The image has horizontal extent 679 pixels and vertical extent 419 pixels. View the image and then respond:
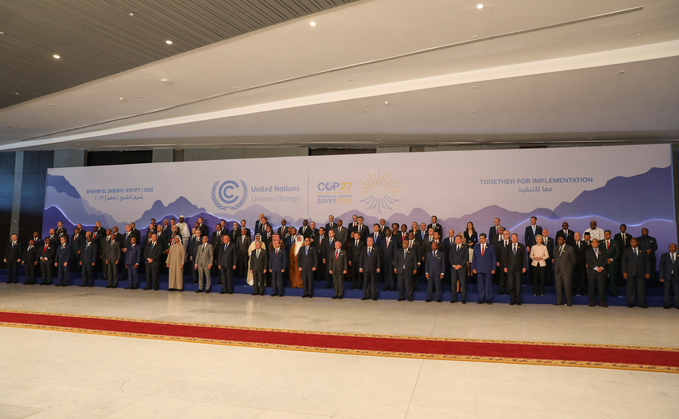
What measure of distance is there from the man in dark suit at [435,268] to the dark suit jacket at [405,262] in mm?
289

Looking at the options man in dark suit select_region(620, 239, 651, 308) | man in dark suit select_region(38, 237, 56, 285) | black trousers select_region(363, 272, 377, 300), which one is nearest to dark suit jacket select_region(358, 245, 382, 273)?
black trousers select_region(363, 272, 377, 300)

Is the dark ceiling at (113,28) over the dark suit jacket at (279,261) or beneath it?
over

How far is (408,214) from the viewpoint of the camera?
11.4 m

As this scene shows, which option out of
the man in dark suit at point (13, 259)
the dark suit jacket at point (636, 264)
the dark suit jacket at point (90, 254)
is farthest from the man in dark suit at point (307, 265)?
the man in dark suit at point (13, 259)

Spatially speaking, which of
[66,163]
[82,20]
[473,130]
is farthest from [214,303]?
[66,163]

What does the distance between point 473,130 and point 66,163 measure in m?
13.9

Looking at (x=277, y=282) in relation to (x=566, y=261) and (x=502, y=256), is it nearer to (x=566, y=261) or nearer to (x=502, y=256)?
(x=502, y=256)

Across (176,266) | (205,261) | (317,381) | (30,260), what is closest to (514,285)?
(317,381)

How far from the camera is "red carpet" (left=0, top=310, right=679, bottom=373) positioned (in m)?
4.77

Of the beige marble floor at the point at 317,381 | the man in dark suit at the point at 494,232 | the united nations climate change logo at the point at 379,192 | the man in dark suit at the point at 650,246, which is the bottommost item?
the beige marble floor at the point at 317,381

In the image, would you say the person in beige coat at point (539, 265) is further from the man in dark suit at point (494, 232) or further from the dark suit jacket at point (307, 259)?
the dark suit jacket at point (307, 259)

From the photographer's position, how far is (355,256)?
33.3 ft

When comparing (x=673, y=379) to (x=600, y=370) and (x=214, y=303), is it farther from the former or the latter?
(x=214, y=303)

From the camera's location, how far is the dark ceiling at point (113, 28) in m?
5.59
